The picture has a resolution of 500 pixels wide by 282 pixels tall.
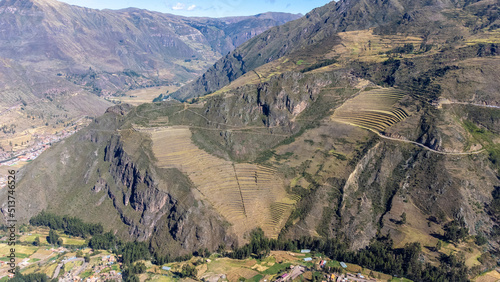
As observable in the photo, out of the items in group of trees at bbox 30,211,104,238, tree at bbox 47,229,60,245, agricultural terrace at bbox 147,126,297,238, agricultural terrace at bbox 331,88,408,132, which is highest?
agricultural terrace at bbox 331,88,408,132

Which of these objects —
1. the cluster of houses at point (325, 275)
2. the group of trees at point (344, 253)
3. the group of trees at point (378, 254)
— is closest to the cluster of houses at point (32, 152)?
the group of trees at point (344, 253)

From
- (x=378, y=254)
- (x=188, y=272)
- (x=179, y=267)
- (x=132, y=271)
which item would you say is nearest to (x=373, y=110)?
(x=378, y=254)

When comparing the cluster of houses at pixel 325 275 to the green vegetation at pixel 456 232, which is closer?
the cluster of houses at pixel 325 275

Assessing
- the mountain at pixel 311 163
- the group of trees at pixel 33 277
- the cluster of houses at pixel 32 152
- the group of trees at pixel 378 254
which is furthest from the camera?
the cluster of houses at pixel 32 152

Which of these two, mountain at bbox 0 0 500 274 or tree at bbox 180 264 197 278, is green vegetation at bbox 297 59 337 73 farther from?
tree at bbox 180 264 197 278

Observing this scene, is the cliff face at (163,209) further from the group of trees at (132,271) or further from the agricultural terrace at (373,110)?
the agricultural terrace at (373,110)

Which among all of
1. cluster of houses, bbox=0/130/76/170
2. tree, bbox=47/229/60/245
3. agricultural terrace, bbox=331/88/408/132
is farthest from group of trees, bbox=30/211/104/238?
agricultural terrace, bbox=331/88/408/132

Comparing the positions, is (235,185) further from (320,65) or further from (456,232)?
(320,65)

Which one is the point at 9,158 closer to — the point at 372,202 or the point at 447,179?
the point at 372,202
